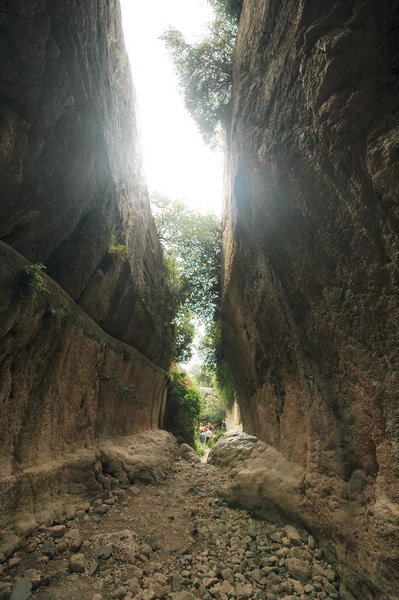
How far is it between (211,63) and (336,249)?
8.60m

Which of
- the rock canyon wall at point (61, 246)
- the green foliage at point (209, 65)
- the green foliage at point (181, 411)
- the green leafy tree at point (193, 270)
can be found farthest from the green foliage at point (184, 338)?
the green foliage at point (209, 65)

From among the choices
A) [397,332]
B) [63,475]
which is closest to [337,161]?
[397,332]

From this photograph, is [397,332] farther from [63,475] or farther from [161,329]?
[161,329]

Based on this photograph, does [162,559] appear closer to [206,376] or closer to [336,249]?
[336,249]

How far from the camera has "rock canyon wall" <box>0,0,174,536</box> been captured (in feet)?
11.4

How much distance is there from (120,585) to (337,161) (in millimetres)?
4971

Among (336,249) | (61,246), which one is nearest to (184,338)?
(61,246)

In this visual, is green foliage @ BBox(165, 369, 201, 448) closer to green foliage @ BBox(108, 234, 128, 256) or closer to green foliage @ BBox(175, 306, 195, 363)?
green foliage @ BBox(175, 306, 195, 363)

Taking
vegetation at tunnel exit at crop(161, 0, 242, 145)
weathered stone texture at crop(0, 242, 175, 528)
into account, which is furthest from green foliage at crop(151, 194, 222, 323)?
weathered stone texture at crop(0, 242, 175, 528)

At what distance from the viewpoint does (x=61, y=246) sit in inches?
224

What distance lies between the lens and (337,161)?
328 centimetres

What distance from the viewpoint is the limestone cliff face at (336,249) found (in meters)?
2.89

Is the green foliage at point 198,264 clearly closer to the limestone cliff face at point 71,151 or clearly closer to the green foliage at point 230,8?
the limestone cliff face at point 71,151

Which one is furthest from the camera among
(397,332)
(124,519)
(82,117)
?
(124,519)
